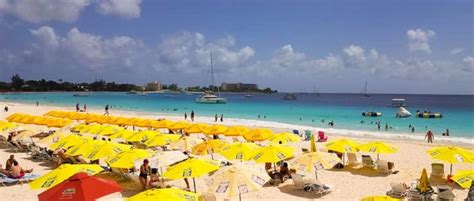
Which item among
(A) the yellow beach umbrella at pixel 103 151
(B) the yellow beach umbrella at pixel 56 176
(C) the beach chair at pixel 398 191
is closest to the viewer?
(B) the yellow beach umbrella at pixel 56 176

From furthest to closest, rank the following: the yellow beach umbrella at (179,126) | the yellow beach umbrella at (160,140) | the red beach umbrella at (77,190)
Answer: the yellow beach umbrella at (179,126)
the yellow beach umbrella at (160,140)
the red beach umbrella at (77,190)

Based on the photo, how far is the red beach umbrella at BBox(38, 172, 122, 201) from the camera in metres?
7.45

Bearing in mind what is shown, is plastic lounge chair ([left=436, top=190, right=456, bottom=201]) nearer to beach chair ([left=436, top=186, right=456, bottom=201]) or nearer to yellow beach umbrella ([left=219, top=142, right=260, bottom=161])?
beach chair ([left=436, top=186, right=456, bottom=201])

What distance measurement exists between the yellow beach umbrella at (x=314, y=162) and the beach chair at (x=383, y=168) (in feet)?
11.7

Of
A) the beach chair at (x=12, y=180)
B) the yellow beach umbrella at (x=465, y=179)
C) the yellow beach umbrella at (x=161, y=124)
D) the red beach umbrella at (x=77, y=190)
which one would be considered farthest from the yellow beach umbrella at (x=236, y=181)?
the yellow beach umbrella at (x=161, y=124)

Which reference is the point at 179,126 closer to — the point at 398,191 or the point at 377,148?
the point at 377,148

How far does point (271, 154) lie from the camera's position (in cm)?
1225

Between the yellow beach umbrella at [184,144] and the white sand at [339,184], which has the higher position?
the yellow beach umbrella at [184,144]

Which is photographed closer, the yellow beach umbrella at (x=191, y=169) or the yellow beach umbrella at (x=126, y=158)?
the yellow beach umbrella at (x=191, y=169)

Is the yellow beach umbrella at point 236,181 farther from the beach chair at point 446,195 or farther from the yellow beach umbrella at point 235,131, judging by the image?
the yellow beach umbrella at point 235,131

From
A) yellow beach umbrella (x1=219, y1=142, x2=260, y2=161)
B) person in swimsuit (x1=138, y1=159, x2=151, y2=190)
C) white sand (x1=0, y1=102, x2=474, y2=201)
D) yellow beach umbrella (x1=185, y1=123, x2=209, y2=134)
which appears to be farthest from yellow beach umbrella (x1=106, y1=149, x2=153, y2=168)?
yellow beach umbrella (x1=185, y1=123, x2=209, y2=134)

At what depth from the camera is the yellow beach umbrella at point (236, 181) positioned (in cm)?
873

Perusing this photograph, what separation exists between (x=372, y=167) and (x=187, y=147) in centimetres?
709

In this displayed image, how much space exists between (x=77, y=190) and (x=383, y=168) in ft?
35.5
